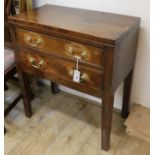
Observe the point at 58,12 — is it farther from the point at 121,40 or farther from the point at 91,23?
the point at 121,40

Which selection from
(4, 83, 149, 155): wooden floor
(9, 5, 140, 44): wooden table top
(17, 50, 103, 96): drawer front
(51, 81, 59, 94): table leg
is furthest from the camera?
(51, 81, 59, 94): table leg

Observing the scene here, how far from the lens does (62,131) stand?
1.60m

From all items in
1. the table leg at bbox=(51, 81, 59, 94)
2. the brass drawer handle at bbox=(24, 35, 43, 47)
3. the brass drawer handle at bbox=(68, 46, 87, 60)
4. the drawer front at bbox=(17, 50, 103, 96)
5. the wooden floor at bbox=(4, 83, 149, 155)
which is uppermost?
the brass drawer handle at bbox=(24, 35, 43, 47)

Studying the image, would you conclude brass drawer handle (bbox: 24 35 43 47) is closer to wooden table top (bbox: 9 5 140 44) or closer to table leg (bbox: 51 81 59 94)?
wooden table top (bbox: 9 5 140 44)

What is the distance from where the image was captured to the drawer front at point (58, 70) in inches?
46.1

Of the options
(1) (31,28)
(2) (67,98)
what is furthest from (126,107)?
(1) (31,28)

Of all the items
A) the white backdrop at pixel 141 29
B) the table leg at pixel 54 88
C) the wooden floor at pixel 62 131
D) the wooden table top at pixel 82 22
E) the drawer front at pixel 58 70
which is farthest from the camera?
the table leg at pixel 54 88

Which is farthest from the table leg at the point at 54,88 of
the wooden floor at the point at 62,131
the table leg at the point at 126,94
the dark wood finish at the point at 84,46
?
the table leg at the point at 126,94

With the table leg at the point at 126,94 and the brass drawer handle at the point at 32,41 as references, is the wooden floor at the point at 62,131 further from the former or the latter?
the brass drawer handle at the point at 32,41

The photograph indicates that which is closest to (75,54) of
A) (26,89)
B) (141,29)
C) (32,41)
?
(32,41)

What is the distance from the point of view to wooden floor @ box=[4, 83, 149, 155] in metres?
1.45

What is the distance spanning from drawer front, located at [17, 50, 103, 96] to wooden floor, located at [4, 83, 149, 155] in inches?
18.1

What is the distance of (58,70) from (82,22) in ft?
1.01

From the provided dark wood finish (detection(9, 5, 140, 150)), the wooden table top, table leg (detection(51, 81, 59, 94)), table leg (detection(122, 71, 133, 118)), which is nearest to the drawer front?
dark wood finish (detection(9, 5, 140, 150))
